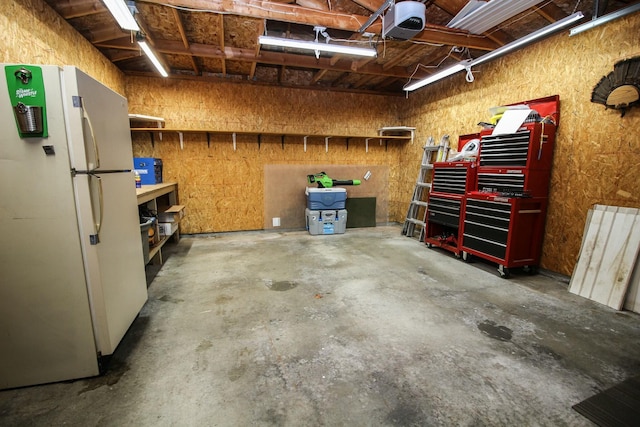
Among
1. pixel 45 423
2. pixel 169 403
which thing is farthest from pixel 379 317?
pixel 45 423

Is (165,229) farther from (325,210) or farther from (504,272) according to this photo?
(504,272)

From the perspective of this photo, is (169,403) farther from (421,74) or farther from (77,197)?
(421,74)

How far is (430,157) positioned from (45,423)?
5.43 meters

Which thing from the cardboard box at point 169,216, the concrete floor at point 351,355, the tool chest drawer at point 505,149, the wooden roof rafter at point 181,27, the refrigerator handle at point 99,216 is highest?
the wooden roof rafter at point 181,27

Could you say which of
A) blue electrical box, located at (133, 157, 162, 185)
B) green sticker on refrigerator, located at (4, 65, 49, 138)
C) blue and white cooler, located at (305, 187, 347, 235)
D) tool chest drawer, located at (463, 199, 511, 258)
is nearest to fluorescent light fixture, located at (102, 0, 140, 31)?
green sticker on refrigerator, located at (4, 65, 49, 138)

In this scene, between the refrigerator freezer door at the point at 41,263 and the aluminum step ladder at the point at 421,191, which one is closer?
the refrigerator freezer door at the point at 41,263

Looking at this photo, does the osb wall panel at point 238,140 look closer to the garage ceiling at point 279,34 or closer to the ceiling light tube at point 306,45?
the garage ceiling at point 279,34

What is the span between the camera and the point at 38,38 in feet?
8.32

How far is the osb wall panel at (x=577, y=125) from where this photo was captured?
2596 millimetres

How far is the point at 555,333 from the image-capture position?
82.9 inches

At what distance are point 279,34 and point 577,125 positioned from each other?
3628 mm

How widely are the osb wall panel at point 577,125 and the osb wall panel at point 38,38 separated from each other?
5.12 meters

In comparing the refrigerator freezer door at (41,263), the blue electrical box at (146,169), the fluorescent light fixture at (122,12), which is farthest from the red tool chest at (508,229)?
the blue electrical box at (146,169)

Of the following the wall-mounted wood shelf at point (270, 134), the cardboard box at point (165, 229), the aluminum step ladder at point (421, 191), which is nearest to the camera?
the cardboard box at point (165, 229)
